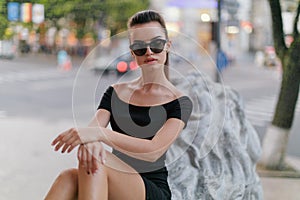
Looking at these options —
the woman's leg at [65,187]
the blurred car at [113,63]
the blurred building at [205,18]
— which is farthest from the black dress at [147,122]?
the blurred building at [205,18]

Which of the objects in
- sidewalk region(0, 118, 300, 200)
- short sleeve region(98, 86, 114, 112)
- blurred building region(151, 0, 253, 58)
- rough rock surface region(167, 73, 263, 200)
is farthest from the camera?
blurred building region(151, 0, 253, 58)

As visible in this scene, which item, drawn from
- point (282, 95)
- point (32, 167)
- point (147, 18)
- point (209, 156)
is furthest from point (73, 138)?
point (282, 95)

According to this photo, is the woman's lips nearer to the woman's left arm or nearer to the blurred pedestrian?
the woman's left arm

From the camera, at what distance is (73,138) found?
161cm

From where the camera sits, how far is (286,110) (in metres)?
4.55

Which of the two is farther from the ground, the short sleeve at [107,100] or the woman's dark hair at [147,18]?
the woman's dark hair at [147,18]

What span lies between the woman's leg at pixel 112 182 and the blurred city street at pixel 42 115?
0.31 meters

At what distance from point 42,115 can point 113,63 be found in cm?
528

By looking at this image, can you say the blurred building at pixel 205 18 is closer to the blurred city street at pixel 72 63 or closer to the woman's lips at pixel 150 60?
the blurred city street at pixel 72 63

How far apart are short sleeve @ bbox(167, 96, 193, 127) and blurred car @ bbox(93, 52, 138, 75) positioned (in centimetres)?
41

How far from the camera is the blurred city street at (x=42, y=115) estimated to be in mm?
2275

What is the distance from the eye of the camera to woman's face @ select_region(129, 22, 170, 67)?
5.93 feet

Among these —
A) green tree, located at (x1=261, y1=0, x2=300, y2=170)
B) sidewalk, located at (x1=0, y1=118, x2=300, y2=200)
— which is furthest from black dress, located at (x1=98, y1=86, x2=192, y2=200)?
green tree, located at (x1=261, y1=0, x2=300, y2=170)

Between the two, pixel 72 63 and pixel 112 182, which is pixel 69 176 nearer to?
pixel 112 182
